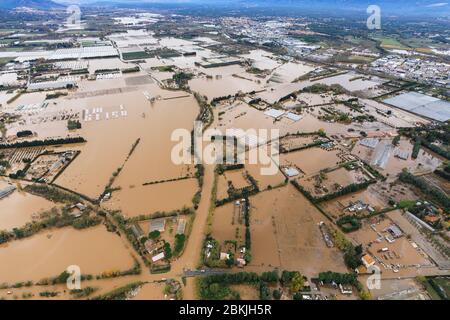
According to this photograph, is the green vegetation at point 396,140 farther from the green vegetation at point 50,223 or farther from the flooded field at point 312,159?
the green vegetation at point 50,223

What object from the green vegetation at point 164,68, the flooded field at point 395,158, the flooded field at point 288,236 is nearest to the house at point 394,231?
the flooded field at point 288,236

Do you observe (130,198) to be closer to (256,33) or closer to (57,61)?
(57,61)

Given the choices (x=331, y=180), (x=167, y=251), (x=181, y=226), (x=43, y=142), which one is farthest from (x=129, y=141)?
(x=331, y=180)

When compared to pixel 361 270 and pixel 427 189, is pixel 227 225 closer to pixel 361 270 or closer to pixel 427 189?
pixel 361 270

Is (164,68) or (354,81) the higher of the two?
(164,68)

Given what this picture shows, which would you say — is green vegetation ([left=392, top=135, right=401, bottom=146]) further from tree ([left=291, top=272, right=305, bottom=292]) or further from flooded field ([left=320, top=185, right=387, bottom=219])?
tree ([left=291, top=272, right=305, bottom=292])

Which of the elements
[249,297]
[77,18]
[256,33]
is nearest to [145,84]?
[249,297]
